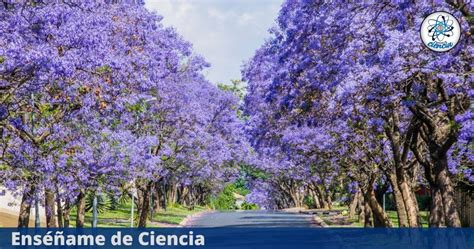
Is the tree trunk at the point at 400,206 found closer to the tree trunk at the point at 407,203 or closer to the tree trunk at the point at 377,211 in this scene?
the tree trunk at the point at 407,203

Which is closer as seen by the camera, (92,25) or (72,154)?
(92,25)

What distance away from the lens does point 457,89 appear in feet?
53.6

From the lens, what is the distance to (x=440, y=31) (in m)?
14.9

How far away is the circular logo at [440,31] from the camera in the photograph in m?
14.9

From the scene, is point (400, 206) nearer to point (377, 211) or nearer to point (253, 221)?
point (377, 211)

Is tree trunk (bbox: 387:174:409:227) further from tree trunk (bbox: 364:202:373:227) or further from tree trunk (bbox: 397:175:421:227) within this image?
tree trunk (bbox: 364:202:373:227)

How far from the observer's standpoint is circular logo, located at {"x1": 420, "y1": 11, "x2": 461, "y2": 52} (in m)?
14.9

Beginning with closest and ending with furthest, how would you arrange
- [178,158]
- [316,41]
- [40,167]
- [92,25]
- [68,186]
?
1. [92,25]
2. [40,167]
3. [316,41]
4. [68,186]
5. [178,158]

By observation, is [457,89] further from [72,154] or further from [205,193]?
[205,193]

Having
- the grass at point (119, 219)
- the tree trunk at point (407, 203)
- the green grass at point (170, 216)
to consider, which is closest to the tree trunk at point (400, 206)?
the tree trunk at point (407, 203)

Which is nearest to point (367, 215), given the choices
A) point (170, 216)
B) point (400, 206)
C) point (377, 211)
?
point (377, 211)

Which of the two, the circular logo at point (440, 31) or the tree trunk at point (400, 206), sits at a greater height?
the circular logo at point (440, 31)

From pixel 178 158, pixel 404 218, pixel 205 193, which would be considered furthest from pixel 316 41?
pixel 205 193

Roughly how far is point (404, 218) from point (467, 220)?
15.3 meters
